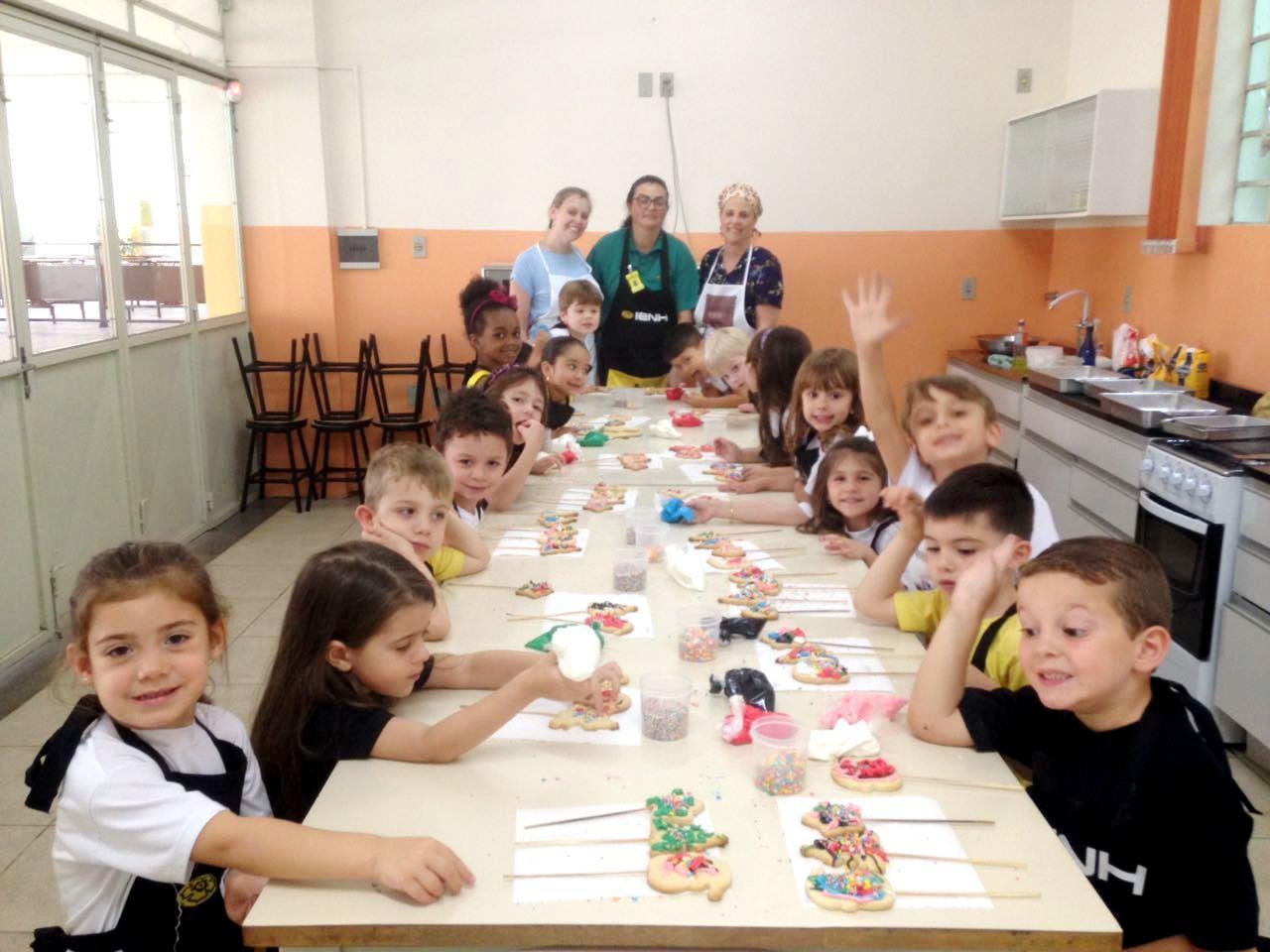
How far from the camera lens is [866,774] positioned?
1.61 metres

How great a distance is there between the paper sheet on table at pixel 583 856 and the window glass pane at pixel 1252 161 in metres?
4.29

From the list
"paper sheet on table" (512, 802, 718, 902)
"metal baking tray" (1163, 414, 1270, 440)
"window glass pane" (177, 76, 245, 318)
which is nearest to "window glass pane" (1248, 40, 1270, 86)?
"metal baking tray" (1163, 414, 1270, 440)

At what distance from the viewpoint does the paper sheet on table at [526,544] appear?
2752mm

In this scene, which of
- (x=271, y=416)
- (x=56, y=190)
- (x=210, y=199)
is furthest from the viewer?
(x=271, y=416)

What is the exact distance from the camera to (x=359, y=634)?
172 cm

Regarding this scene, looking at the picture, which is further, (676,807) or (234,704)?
(234,704)

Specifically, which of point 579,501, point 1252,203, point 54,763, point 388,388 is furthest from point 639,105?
point 54,763

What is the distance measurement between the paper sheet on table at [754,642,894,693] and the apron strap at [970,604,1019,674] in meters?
0.13

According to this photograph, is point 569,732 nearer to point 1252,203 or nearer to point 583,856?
point 583,856

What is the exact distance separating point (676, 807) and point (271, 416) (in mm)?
5514

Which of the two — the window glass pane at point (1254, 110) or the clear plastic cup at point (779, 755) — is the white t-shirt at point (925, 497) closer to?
the clear plastic cup at point (779, 755)

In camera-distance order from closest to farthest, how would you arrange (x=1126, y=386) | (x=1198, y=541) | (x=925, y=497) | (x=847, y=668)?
(x=847, y=668)
(x=925, y=497)
(x=1198, y=541)
(x=1126, y=386)

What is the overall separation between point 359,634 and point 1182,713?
1.31 m

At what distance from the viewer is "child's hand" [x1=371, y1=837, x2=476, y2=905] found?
131 cm
